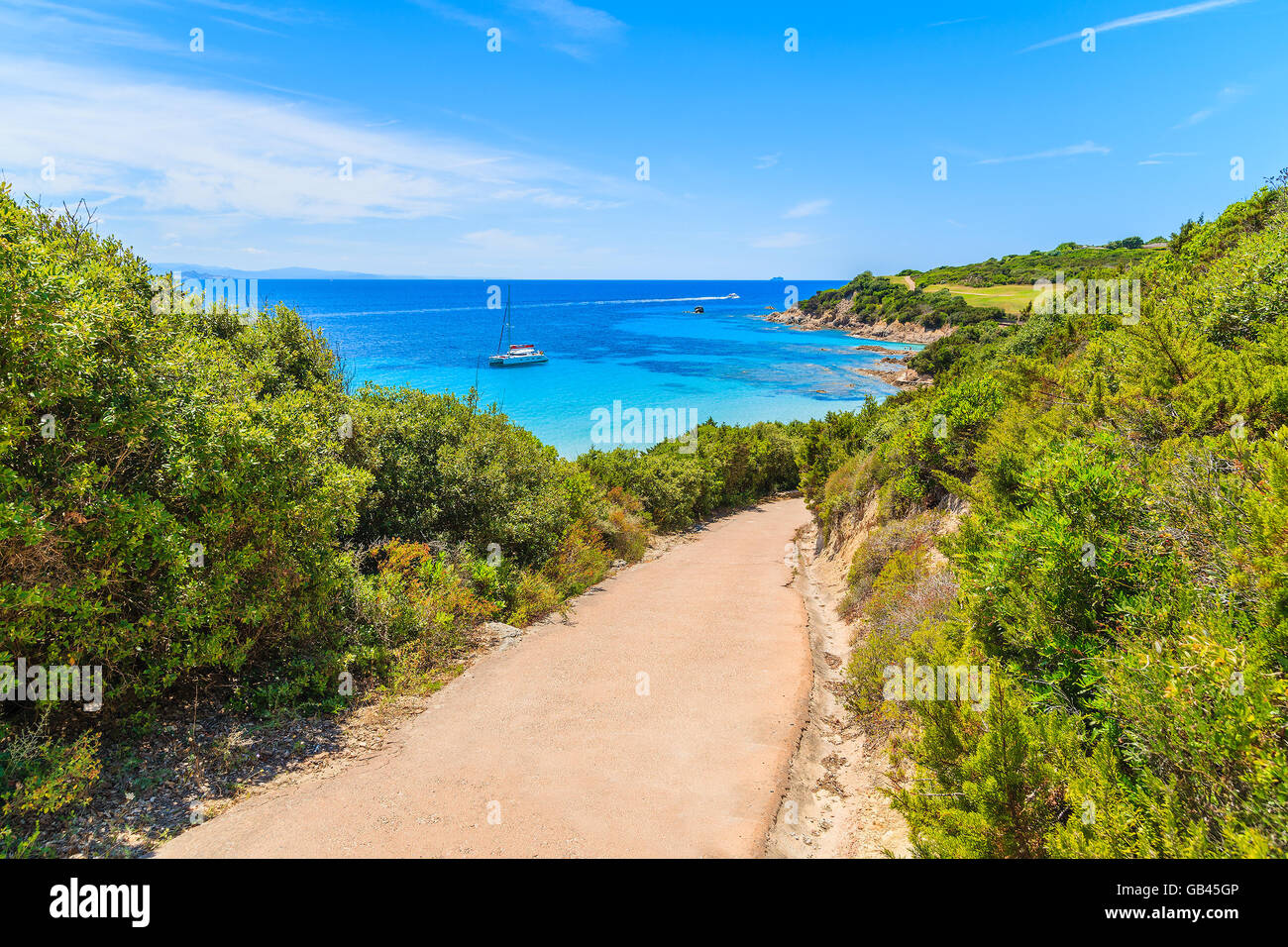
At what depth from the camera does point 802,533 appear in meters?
24.7

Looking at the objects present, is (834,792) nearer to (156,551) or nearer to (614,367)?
(156,551)

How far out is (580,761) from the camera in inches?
277

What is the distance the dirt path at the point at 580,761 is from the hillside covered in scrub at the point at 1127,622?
177 cm

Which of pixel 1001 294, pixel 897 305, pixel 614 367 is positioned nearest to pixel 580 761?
pixel 614 367

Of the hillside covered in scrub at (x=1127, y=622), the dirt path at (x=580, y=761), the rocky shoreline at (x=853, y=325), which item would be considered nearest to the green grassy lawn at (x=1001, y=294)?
the rocky shoreline at (x=853, y=325)

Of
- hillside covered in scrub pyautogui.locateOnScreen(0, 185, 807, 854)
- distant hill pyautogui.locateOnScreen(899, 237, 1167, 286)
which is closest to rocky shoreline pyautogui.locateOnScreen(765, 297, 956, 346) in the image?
distant hill pyautogui.locateOnScreen(899, 237, 1167, 286)

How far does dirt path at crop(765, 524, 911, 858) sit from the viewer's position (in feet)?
18.3

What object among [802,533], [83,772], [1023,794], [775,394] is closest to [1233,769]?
[1023,794]

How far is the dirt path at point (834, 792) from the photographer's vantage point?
18.3ft

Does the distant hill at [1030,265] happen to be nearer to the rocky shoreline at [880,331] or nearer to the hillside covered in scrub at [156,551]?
the rocky shoreline at [880,331]

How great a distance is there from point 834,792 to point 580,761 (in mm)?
2963

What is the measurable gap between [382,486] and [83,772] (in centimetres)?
818
